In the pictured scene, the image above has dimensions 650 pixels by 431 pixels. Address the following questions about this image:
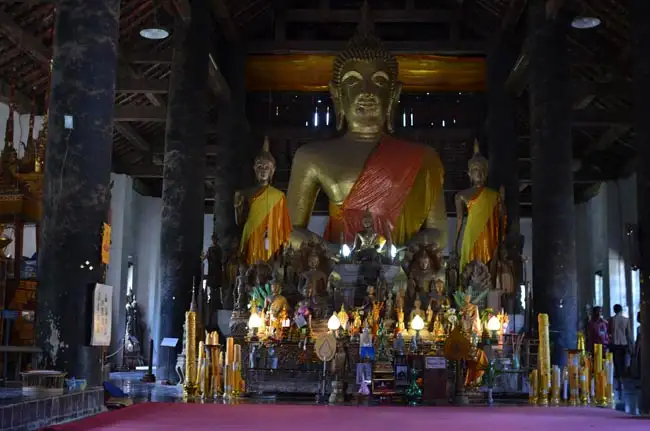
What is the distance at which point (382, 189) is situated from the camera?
37.9ft

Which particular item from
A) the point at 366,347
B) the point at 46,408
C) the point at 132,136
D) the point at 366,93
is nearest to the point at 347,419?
the point at 46,408

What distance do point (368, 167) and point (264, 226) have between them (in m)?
1.57

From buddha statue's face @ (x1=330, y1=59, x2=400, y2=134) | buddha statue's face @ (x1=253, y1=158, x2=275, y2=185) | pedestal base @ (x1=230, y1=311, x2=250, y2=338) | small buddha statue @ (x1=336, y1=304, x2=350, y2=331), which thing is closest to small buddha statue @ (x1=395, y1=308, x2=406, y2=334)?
small buddha statue @ (x1=336, y1=304, x2=350, y2=331)

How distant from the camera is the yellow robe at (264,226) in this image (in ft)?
37.3

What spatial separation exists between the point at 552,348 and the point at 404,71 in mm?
7134

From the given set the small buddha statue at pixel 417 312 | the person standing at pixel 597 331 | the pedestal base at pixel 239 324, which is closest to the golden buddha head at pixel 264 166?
the pedestal base at pixel 239 324

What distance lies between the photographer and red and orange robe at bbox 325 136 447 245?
11.5 metres

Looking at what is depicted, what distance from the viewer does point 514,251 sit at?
1152 centimetres

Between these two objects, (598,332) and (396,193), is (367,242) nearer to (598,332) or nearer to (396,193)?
(396,193)

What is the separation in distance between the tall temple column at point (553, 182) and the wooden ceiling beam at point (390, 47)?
3.81 metres

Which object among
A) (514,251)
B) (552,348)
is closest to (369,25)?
(514,251)

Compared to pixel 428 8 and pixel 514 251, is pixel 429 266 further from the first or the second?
pixel 428 8

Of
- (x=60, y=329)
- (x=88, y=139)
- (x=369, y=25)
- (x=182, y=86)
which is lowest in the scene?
(x=60, y=329)

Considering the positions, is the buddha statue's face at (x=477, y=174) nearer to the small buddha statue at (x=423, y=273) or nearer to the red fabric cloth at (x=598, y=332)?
the small buddha statue at (x=423, y=273)
